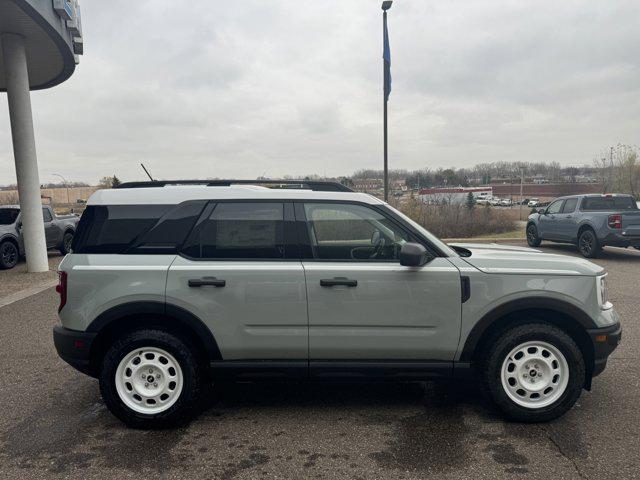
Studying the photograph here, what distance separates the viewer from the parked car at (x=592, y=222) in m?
11.7

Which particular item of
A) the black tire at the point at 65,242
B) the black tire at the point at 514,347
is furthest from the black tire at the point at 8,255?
the black tire at the point at 514,347

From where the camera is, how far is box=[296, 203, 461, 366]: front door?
355 cm

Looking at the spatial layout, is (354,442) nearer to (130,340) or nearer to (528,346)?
(528,346)

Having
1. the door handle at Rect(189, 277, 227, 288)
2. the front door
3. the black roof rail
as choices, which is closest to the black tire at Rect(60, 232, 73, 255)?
the black roof rail

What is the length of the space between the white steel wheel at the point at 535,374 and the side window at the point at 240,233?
195 centimetres

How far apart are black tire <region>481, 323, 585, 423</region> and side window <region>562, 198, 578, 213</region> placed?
36.2 feet

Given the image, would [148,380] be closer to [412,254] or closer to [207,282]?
[207,282]

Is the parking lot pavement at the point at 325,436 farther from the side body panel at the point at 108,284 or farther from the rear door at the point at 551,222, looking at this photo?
the rear door at the point at 551,222

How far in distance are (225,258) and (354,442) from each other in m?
1.63

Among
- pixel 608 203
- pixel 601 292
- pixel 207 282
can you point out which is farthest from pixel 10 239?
pixel 608 203

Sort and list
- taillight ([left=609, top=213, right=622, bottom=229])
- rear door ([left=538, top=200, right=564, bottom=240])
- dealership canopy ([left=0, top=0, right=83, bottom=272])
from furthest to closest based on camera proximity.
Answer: rear door ([left=538, top=200, right=564, bottom=240]) → taillight ([left=609, top=213, right=622, bottom=229]) → dealership canopy ([left=0, top=0, right=83, bottom=272])

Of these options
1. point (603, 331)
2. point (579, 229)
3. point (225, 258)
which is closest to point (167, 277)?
point (225, 258)

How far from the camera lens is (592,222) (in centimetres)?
1228

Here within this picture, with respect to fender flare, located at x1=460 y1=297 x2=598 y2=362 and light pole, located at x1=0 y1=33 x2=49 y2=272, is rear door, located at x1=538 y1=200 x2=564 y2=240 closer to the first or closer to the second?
fender flare, located at x1=460 y1=297 x2=598 y2=362
